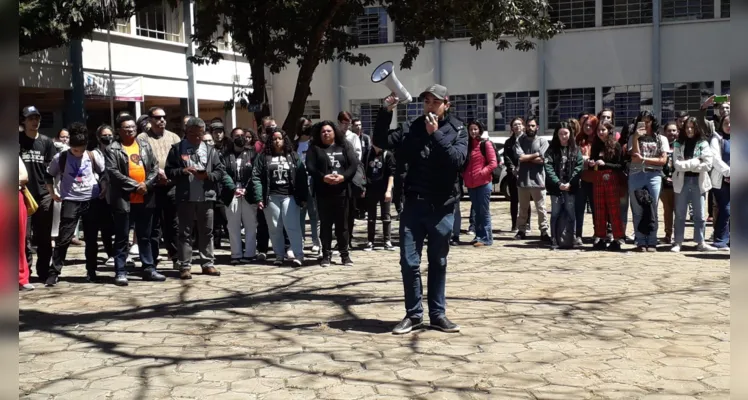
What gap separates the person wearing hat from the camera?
6.64m

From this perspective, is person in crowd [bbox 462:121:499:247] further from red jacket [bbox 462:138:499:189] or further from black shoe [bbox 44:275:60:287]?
black shoe [bbox 44:275:60:287]

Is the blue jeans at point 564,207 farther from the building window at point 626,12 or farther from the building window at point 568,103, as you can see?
the building window at point 626,12

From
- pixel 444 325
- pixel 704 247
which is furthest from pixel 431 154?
pixel 704 247

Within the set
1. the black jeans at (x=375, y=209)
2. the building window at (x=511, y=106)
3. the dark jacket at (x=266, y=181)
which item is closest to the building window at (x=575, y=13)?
the building window at (x=511, y=106)

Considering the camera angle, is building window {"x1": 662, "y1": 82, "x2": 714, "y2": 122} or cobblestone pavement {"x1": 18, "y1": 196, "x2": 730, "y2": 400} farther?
building window {"x1": 662, "y1": 82, "x2": 714, "y2": 122}

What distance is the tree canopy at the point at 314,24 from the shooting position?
14.5m

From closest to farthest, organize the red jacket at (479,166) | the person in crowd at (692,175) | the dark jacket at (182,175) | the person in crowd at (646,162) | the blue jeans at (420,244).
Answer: the blue jeans at (420,244), the dark jacket at (182,175), the person in crowd at (692,175), the person in crowd at (646,162), the red jacket at (479,166)

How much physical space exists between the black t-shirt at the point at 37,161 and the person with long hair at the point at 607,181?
750 cm

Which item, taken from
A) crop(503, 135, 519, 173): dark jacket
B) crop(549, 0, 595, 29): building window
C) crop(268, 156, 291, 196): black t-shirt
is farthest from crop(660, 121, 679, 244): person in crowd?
crop(549, 0, 595, 29): building window

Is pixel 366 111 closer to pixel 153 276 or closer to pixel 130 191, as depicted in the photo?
pixel 153 276

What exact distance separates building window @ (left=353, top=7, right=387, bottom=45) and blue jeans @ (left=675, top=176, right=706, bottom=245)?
67.7 feet

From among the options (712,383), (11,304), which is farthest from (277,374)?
(11,304)

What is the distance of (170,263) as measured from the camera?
11453 mm

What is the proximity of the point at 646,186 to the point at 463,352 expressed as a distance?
6239mm
